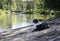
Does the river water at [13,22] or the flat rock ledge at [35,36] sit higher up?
the flat rock ledge at [35,36]

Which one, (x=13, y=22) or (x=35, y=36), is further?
(x=13, y=22)

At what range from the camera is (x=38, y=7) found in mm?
74250

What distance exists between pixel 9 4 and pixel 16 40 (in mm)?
83471

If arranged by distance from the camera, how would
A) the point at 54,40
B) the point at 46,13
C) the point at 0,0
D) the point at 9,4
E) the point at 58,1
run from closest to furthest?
1. the point at 54,40
2. the point at 58,1
3. the point at 46,13
4. the point at 0,0
5. the point at 9,4

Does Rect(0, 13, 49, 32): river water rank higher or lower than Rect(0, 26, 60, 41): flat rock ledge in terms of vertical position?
lower

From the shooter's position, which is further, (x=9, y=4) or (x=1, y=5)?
(x=9, y=4)

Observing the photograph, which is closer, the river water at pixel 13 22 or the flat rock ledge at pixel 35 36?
the flat rock ledge at pixel 35 36

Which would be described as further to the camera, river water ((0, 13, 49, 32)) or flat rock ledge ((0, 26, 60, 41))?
river water ((0, 13, 49, 32))

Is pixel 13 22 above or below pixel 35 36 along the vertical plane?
below

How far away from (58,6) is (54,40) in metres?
28.2

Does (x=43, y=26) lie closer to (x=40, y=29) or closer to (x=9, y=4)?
(x=40, y=29)

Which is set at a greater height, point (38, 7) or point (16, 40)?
point (16, 40)

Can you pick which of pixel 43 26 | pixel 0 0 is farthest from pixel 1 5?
pixel 43 26

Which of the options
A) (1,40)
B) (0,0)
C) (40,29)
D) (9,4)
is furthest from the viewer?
(9,4)
